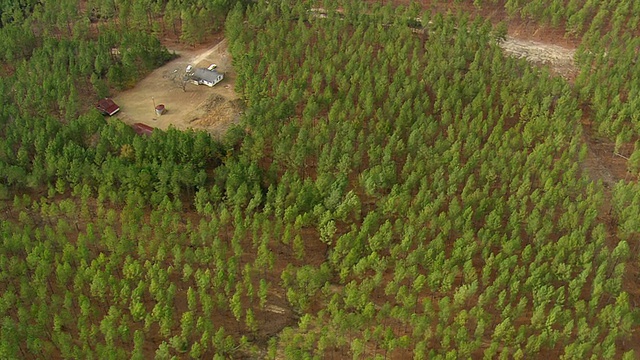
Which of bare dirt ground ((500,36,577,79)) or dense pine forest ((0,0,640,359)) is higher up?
bare dirt ground ((500,36,577,79))

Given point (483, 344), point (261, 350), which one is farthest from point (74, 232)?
point (483, 344)

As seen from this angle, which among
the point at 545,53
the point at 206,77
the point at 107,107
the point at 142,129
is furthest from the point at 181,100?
the point at 545,53

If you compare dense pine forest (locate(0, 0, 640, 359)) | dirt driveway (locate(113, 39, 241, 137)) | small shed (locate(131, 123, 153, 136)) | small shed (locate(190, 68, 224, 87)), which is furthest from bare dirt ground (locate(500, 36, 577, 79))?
small shed (locate(131, 123, 153, 136))

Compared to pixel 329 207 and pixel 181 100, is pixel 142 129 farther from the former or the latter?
pixel 329 207

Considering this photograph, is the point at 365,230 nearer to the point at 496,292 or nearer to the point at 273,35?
the point at 496,292

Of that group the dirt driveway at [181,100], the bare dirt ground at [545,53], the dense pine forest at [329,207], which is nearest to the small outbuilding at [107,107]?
the dirt driveway at [181,100]

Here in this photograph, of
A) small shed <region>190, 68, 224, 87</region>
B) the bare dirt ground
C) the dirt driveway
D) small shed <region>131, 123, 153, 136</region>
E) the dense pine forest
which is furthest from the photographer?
the bare dirt ground

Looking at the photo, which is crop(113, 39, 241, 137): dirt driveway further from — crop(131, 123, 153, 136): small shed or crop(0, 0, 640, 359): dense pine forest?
crop(0, 0, 640, 359): dense pine forest
